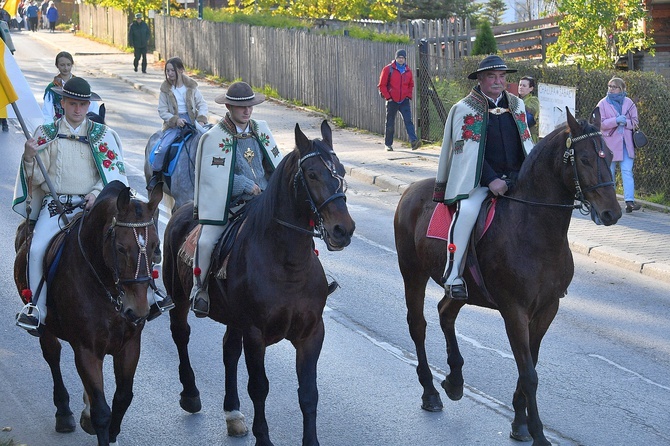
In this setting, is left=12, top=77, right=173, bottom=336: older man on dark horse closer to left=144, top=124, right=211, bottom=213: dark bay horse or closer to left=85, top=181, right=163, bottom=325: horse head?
left=85, top=181, right=163, bottom=325: horse head

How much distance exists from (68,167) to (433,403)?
11.2ft

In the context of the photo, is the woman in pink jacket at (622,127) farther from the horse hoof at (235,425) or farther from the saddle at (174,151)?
the horse hoof at (235,425)

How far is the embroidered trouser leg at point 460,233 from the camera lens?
8.05 meters

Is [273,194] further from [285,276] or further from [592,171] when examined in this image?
[592,171]

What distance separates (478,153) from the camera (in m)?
8.20

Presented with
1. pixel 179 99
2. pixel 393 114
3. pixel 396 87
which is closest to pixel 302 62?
pixel 393 114

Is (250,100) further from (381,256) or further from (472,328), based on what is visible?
(381,256)

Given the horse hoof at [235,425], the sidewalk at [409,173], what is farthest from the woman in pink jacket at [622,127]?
the horse hoof at [235,425]

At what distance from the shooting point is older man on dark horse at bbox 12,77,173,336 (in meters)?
7.91

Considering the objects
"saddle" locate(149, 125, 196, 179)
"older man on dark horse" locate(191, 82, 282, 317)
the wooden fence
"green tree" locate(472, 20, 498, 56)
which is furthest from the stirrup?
"green tree" locate(472, 20, 498, 56)

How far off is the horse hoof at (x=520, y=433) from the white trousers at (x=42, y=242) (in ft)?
11.6

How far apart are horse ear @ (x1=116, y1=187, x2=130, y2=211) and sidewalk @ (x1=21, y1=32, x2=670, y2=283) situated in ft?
27.5

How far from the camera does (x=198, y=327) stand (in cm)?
1080

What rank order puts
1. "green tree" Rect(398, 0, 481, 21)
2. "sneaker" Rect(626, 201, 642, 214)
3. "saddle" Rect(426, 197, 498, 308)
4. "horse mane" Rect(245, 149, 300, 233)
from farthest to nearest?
"green tree" Rect(398, 0, 481, 21)
"sneaker" Rect(626, 201, 642, 214)
"saddle" Rect(426, 197, 498, 308)
"horse mane" Rect(245, 149, 300, 233)
